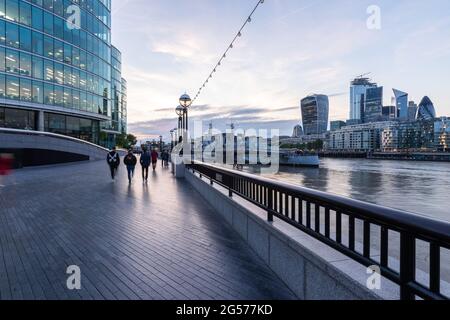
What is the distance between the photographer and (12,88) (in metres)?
31.1

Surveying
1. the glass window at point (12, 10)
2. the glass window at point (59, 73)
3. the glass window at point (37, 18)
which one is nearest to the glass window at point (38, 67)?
the glass window at point (59, 73)

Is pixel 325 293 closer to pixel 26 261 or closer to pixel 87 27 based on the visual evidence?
pixel 26 261

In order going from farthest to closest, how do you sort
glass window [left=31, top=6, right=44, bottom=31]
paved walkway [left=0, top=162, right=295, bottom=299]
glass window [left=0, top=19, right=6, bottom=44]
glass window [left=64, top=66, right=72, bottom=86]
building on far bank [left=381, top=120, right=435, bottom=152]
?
1. building on far bank [left=381, top=120, right=435, bottom=152]
2. glass window [left=64, top=66, right=72, bottom=86]
3. glass window [left=31, top=6, right=44, bottom=31]
4. glass window [left=0, top=19, right=6, bottom=44]
5. paved walkway [left=0, top=162, right=295, bottom=299]

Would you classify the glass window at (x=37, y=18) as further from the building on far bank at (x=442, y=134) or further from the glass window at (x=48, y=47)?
the building on far bank at (x=442, y=134)

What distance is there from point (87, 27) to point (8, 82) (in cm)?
1421

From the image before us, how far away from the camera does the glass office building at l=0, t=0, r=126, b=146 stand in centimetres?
3102

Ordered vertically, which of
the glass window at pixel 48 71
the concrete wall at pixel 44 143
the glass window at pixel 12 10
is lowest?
the concrete wall at pixel 44 143

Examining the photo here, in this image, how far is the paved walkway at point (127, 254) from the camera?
143 inches

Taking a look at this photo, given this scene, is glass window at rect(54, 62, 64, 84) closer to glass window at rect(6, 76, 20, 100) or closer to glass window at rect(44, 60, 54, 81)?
glass window at rect(44, 60, 54, 81)

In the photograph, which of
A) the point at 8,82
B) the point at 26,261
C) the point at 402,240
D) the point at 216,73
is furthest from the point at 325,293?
the point at 8,82

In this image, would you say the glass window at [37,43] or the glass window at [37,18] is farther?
the glass window at [37,43]

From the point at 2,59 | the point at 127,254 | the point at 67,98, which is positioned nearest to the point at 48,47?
the point at 2,59

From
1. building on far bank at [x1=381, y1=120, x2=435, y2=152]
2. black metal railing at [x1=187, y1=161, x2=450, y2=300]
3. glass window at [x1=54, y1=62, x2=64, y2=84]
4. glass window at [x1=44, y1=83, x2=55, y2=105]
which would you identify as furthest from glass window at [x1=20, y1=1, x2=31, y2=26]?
building on far bank at [x1=381, y1=120, x2=435, y2=152]

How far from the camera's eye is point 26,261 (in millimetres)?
4453
